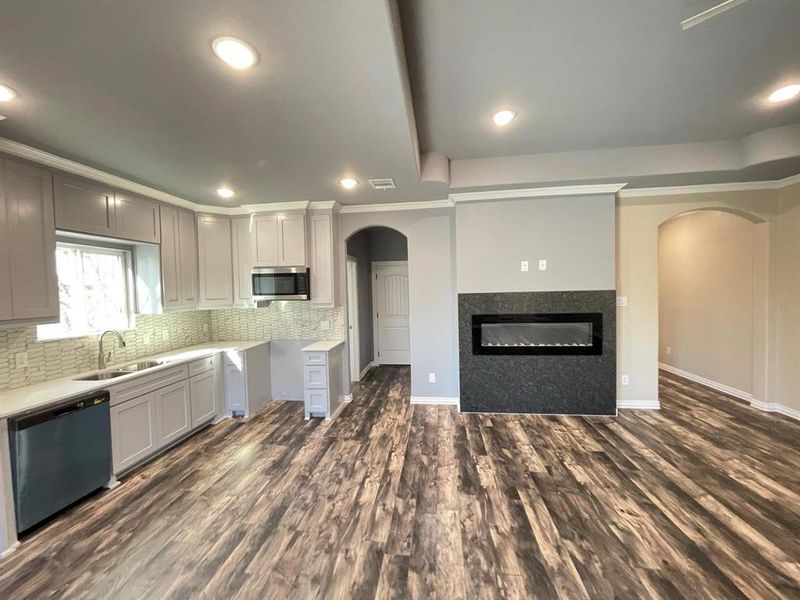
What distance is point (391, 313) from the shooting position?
6.24 meters

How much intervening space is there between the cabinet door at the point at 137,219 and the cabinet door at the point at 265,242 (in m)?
0.97

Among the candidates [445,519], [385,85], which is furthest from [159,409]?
[385,85]

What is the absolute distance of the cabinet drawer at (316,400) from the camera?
3705mm

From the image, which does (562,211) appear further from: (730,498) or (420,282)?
(730,498)

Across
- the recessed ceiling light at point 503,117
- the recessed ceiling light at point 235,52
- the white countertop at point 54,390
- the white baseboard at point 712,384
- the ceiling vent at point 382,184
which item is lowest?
the white baseboard at point 712,384

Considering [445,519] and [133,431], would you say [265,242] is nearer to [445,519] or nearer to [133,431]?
[133,431]

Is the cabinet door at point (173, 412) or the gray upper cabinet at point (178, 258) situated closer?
the cabinet door at point (173, 412)

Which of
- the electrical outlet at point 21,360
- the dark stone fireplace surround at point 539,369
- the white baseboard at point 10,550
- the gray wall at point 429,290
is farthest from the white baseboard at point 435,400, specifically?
the electrical outlet at point 21,360

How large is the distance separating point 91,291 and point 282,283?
5.77 ft

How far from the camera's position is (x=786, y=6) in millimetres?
1500

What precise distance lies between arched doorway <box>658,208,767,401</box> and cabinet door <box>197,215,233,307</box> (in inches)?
217

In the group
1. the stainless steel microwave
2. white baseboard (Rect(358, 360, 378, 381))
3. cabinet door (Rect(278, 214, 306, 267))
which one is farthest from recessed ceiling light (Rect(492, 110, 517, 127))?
white baseboard (Rect(358, 360, 378, 381))

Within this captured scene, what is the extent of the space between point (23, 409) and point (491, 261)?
406 centimetres

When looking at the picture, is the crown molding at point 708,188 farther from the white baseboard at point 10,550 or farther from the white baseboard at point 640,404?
the white baseboard at point 10,550
